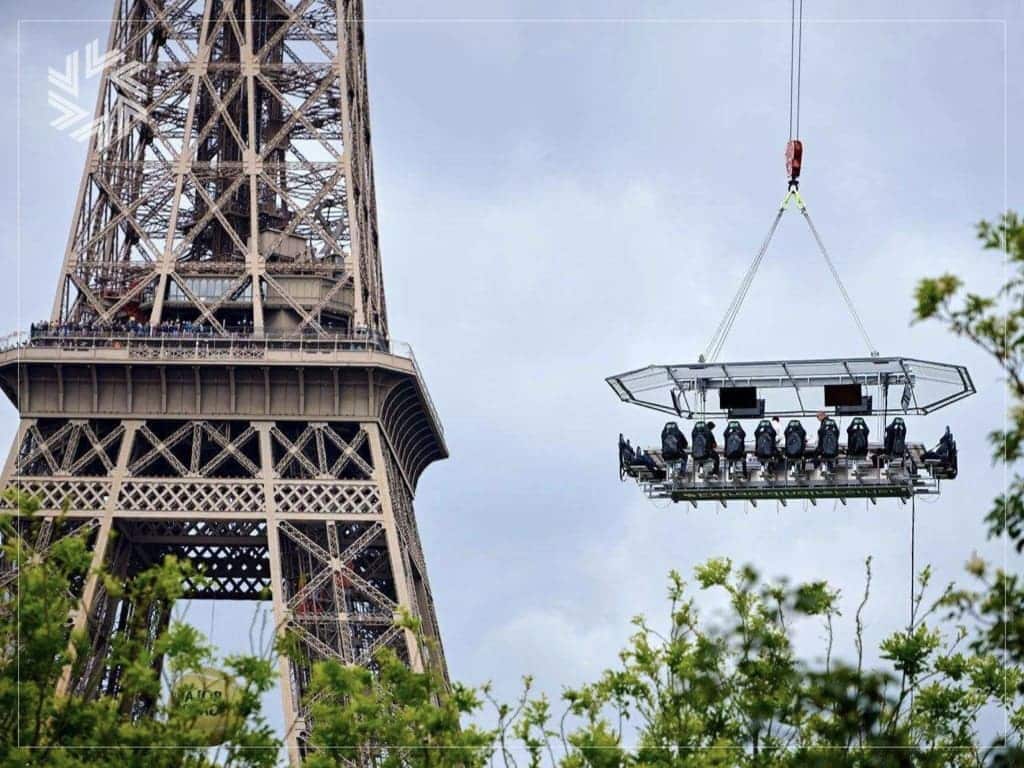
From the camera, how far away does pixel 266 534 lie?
292 feet

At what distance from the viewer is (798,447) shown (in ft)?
179

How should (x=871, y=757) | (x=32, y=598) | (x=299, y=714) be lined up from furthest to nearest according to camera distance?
(x=299, y=714), (x=32, y=598), (x=871, y=757)

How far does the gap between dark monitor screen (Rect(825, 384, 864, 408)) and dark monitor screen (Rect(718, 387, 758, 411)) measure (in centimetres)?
154

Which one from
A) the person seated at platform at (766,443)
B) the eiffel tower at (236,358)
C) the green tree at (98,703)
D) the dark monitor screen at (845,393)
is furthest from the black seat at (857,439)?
the eiffel tower at (236,358)

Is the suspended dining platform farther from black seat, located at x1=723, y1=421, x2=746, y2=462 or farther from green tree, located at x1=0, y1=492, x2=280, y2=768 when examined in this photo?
green tree, located at x1=0, y1=492, x2=280, y2=768

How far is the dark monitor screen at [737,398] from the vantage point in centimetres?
5675

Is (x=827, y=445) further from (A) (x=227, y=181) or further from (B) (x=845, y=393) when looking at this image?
(A) (x=227, y=181)

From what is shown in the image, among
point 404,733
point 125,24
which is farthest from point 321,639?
point 404,733

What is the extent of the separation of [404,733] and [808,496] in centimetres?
943

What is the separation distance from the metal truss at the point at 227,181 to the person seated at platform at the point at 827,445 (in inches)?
1308

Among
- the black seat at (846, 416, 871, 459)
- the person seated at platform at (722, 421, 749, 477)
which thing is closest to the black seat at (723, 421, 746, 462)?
the person seated at platform at (722, 421, 749, 477)

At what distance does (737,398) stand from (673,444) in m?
2.31

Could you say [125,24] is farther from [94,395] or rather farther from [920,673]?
[920,673]

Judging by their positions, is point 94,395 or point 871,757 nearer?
point 871,757
